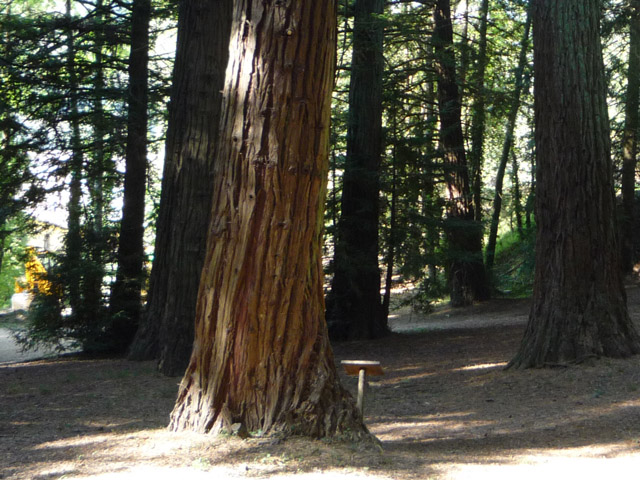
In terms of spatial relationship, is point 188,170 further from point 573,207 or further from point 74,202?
point 573,207

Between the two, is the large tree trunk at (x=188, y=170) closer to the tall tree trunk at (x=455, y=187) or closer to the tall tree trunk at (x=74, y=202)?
the tall tree trunk at (x=74, y=202)

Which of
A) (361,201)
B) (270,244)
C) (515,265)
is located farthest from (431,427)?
(515,265)

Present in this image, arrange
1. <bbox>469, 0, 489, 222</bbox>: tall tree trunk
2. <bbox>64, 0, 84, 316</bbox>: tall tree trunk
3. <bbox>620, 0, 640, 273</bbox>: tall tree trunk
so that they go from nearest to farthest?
<bbox>64, 0, 84, 316</bbox>: tall tree trunk
<bbox>469, 0, 489, 222</bbox>: tall tree trunk
<bbox>620, 0, 640, 273</bbox>: tall tree trunk

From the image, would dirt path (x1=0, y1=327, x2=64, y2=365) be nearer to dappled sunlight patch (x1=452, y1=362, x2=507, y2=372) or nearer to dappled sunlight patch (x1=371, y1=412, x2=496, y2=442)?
dappled sunlight patch (x1=452, y1=362, x2=507, y2=372)

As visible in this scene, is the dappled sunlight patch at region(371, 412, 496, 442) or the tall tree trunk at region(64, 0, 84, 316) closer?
the dappled sunlight patch at region(371, 412, 496, 442)

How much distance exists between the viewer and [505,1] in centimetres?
1992

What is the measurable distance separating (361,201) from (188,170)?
3.61m

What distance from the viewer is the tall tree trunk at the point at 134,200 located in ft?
38.1

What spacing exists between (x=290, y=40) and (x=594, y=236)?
4.80m

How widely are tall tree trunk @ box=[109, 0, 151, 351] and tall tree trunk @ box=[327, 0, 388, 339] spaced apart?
3507 mm

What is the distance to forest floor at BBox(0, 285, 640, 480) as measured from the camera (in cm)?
453

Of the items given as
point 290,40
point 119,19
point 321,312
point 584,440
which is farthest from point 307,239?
point 119,19

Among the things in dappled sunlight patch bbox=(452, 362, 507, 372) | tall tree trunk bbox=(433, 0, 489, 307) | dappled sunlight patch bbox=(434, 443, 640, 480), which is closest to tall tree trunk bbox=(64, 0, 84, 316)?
dappled sunlight patch bbox=(452, 362, 507, 372)

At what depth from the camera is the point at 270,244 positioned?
4.97 meters
